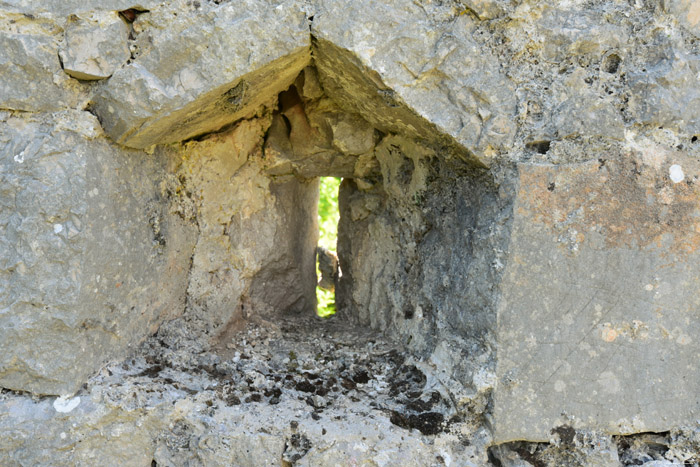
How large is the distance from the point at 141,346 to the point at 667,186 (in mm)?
1432

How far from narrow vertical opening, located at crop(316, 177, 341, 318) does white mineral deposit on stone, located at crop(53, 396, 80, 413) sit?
1.03 metres

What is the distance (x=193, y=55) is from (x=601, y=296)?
111cm

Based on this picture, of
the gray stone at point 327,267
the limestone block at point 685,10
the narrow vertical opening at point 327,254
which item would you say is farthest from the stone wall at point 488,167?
the gray stone at point 327,267

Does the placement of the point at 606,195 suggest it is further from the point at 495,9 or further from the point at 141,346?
the point at 141,346

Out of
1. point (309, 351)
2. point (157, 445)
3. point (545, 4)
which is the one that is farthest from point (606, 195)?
point (157, 445)

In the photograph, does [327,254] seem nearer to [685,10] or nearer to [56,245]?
[56,245]

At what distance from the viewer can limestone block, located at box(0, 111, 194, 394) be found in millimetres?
1345

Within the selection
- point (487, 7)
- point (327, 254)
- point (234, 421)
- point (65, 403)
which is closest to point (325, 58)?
point (487, 7)

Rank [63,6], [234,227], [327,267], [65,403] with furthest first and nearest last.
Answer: [327,267]
[234,227]
[65,403]
[63,6]

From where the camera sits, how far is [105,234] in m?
1.42

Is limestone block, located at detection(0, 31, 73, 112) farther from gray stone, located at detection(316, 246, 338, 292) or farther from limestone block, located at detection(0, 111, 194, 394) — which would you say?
gray stone, located at detection(316, 246, 338, 292)

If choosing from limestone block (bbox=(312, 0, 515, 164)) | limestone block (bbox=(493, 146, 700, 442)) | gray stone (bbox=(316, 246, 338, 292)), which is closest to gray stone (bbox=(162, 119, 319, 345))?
limestone block (bbox=(312, 0, 515, 164))

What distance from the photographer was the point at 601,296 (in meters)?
1.36

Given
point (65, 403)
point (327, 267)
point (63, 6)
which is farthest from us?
point (327, 267)
